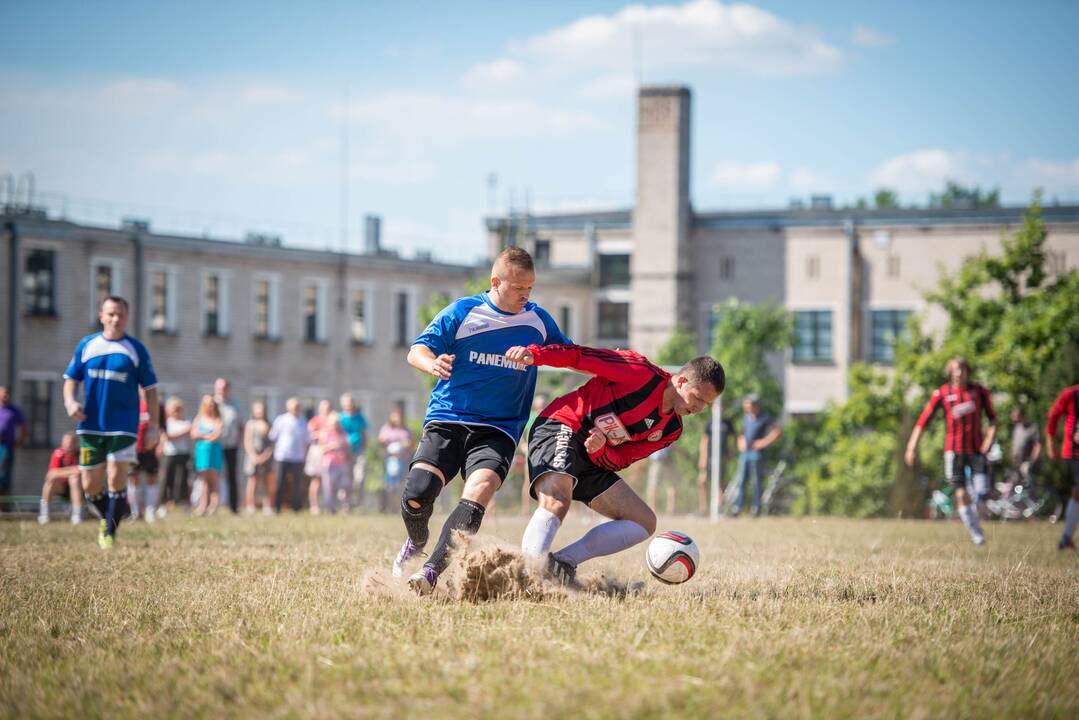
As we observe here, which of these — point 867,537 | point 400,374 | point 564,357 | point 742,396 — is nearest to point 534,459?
point 564,357

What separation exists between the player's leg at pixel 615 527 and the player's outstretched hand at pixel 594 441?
1.62 ft

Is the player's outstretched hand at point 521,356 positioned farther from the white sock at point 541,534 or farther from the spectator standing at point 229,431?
the spectator standing at point 229,431

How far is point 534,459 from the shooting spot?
8586 millimetres

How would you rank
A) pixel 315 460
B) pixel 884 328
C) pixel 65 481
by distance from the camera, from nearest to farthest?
pixel 65 481, pixel 315 460, pixel 884 328

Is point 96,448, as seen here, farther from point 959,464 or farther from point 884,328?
point 884,328

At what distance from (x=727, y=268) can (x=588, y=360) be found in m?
53.8

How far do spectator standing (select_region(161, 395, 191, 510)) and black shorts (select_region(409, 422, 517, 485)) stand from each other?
50.9ft

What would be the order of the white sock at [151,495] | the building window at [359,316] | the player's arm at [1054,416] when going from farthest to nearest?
the building window at [359,316] < the white sock at [151,495] < the player's arm at [1054,416]

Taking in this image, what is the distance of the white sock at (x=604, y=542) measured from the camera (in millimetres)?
8641

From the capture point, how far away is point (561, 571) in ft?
27.6

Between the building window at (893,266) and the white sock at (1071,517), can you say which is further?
the building window at (893,266)

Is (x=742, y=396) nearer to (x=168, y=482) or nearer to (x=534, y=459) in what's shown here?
(x=168, y=482)

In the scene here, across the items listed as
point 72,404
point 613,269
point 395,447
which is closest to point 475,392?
point 72,404

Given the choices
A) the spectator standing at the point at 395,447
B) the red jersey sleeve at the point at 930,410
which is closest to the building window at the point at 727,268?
the spectator standing at the point at 395,447
